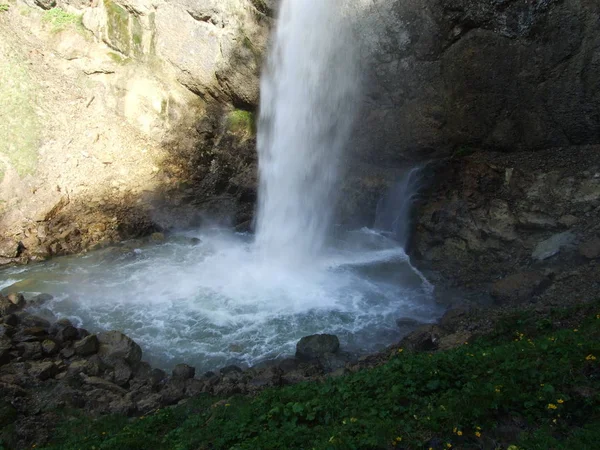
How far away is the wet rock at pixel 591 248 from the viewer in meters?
11.6

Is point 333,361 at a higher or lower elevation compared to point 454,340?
lower

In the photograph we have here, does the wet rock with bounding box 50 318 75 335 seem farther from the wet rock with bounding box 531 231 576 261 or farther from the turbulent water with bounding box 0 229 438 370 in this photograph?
the wet rock with bounding box 531 231 576 261

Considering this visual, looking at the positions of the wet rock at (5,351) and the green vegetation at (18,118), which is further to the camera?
the green vegetation at (18,118)

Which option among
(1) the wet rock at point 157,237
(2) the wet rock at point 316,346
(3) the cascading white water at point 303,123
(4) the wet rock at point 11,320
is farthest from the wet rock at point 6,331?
(3) the cascading white water at point 303,123

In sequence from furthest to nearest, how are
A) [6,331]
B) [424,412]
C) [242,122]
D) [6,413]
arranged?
[242,122], [6,331], [6,413], [424,412]

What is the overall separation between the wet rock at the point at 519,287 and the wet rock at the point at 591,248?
114 centimetres

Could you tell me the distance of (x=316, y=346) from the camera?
433 inches

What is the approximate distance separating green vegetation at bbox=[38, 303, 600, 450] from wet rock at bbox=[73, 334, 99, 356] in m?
2.80

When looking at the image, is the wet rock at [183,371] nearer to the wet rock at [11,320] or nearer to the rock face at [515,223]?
the wet rock at [11,320]

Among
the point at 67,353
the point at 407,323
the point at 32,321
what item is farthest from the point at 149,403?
the point at 407,323

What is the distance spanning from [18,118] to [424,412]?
18501 mm

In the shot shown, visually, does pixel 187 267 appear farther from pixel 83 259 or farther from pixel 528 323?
pixel 528 323

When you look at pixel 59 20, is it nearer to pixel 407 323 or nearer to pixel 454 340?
pixel 407 323

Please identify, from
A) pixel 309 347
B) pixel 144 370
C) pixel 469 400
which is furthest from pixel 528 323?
pixel 144 370
